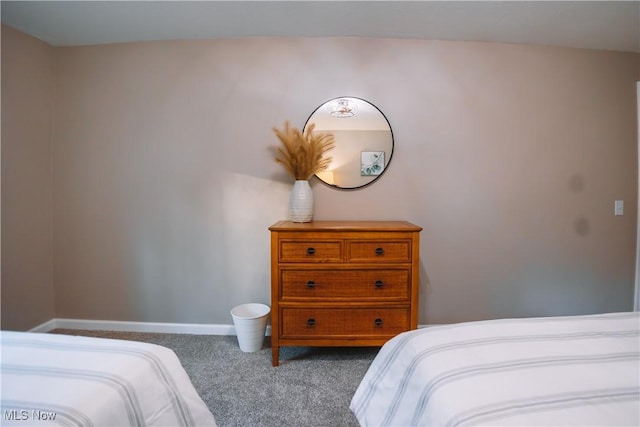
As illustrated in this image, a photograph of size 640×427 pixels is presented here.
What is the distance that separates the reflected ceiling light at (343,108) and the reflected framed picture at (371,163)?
319 millimetres

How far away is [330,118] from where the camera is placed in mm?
2219

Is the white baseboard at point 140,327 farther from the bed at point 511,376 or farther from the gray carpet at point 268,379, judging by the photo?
the bed at point 511,376

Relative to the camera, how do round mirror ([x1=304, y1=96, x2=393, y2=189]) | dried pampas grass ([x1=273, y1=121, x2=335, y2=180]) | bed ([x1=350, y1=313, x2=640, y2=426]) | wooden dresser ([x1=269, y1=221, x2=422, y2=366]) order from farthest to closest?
round mirror ([x1=304, y1=96, x2=393, y2=189])
dried pampas grass ([x1=273, y1=121, x2=335, y2=180])
wooden dresser ([x1=269, y1=221, x2=422, y2=366])
bed ([x1=350, y1=313, x2=640, y2=426])

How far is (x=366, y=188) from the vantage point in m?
2.27

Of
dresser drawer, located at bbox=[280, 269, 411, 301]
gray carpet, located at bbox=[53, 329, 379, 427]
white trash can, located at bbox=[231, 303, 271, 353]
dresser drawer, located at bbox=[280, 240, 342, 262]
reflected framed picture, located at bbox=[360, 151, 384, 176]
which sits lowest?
gray carpet, located at bbox=[53, 329, 379, 427]

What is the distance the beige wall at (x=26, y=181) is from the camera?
2031 millimetres

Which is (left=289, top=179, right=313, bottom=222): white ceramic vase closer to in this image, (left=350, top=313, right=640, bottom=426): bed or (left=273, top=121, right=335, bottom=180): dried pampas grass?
(left=273, top=121, right=335, bottom=180): dried pampas grass

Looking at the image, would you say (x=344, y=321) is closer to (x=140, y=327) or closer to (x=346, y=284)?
(x=346, y=284)

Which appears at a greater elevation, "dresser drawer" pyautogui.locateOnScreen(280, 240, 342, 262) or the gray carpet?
"dresser drawer" pyautogui.locateOnScreen(280, 240, 342, 262)

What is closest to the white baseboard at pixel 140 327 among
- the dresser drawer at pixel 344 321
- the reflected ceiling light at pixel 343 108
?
the dresser drawer at pixel 344 321

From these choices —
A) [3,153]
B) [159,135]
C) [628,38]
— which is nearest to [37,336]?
[159,135]

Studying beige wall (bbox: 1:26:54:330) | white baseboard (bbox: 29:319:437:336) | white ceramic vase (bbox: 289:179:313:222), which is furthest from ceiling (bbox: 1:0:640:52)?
white baseboard (bbox: 29:319:437:336)

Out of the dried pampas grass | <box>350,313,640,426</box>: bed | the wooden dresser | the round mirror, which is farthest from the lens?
the round mirror

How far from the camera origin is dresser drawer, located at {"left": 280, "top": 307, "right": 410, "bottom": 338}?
183 centimetres
